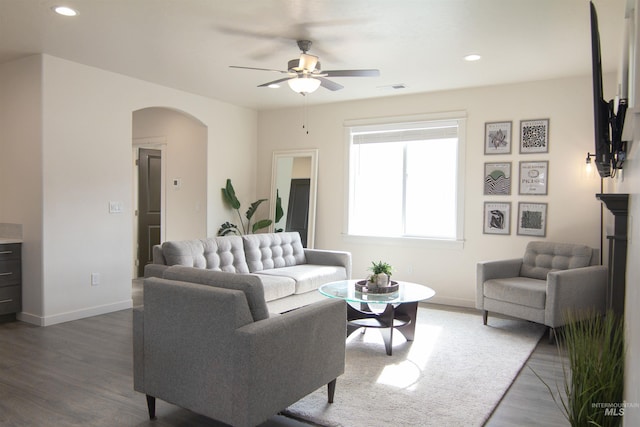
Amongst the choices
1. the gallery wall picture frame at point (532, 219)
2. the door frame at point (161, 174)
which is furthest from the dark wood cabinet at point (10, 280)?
the gallery wall picture frame at point (532, 219)

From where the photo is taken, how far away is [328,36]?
3928 millimetres

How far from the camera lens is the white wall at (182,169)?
258 inches

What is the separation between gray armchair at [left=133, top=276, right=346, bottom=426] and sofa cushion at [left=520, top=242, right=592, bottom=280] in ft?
10.3

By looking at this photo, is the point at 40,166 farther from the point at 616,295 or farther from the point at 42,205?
the point at 616,295

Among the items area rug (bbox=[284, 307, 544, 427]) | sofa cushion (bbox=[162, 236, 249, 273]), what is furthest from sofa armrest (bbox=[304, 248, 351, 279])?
area rug (bbox=[284, 307, 544, 427])

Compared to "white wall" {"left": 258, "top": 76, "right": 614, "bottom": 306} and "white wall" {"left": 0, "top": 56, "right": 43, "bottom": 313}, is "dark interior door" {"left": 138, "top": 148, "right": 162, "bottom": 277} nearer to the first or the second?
"white wall" {"left": 258, "top": 76, "right": 614, "bottom": 306}

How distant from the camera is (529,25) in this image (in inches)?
143

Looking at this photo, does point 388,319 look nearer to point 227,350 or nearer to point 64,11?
point 227,350

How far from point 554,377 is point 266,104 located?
5.05m

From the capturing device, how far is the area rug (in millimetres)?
2754

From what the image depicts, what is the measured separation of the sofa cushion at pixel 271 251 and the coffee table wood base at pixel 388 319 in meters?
1.38

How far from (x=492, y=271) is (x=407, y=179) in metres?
1.81

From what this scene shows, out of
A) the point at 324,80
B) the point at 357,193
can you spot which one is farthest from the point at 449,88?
the point at 324,80

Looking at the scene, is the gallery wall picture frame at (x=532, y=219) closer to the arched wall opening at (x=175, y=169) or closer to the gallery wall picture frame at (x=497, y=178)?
the gallery wall picture frame at (x=497, y=178)
